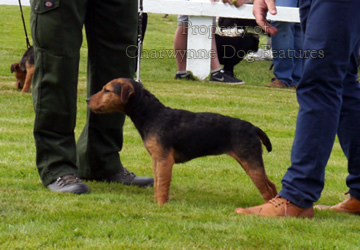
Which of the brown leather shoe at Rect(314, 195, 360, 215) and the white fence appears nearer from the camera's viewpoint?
the brown leather shoe at Rect(314, 195, 360, 215)

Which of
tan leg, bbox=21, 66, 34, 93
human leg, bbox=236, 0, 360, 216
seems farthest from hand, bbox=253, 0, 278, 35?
tan leg, bbox=21, 66, 34, 93

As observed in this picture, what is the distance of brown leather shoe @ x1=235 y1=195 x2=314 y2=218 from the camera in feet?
13.7

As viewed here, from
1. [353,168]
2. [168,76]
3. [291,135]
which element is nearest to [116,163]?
[353,168]

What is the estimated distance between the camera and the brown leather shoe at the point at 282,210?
418cm

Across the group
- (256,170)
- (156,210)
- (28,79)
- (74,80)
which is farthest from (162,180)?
(28,79)

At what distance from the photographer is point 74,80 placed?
478 centimetres

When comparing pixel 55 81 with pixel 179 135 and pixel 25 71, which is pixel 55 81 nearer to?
pixel 179 135

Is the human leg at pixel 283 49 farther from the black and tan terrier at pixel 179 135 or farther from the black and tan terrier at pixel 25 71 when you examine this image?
the black and tan terrier at pixel 179 135

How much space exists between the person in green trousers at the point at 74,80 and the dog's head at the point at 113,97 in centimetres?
18

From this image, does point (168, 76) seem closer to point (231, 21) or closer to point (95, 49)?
point (231, 21)

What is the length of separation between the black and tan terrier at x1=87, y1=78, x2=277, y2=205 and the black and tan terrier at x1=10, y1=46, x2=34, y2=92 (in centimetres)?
497

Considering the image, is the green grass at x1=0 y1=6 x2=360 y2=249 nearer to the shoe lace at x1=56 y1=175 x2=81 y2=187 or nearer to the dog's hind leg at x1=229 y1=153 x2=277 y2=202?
the shoe lace at x1=56 y1=175 x2=81 y2=187

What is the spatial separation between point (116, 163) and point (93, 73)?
0.70m

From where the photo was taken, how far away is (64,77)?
4.70 m
